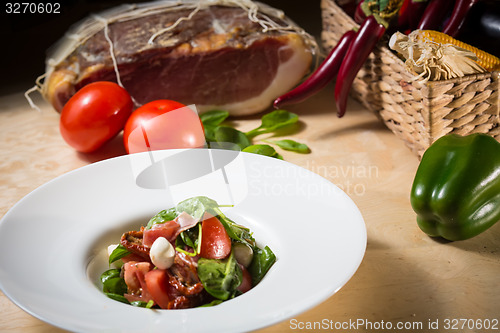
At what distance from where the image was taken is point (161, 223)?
3.46 ft

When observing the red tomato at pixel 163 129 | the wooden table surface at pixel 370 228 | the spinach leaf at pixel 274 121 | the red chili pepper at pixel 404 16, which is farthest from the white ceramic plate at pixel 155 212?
the red chili pepper at pixel 404 16

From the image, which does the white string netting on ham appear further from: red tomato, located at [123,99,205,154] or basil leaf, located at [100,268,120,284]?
basil leaf, located at [100,268,120,284]

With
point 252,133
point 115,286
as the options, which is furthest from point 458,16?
point 115,286

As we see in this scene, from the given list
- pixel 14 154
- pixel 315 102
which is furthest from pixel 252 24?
pixel 14 154

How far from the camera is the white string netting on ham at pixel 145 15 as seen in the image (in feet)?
6.01

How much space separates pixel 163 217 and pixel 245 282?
0.22 m

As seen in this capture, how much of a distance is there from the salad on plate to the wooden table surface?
125 mm

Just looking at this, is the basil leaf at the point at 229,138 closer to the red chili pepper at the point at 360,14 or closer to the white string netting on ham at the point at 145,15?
the white string netting on ham at the point at 145,15

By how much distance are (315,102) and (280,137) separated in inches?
11.8

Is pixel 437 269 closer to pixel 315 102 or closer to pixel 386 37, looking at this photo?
pixel 386 37

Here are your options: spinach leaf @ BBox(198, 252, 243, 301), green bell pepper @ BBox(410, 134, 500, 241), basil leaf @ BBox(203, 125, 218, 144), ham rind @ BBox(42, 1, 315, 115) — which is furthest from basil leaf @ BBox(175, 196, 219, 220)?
ham rind @ BBox(42, 1, 315, 115)

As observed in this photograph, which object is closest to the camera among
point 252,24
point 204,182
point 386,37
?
point 204,182

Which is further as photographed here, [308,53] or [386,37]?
[308,53]

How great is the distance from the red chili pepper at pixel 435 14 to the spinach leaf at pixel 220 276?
0.97 m
